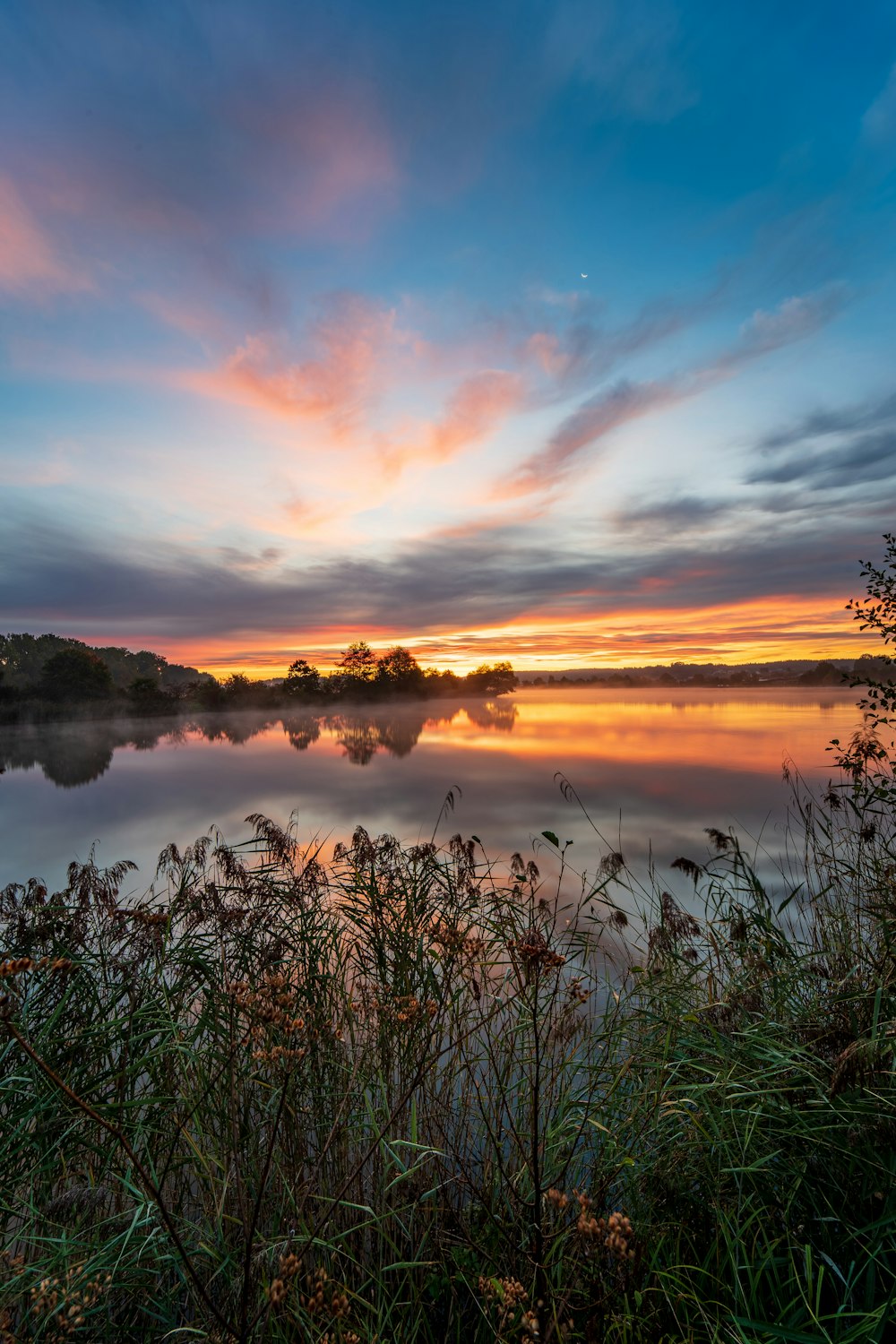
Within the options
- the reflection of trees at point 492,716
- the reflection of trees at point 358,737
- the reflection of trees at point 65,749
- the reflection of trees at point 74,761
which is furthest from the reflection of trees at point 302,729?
the reflection of trees at point 492,716

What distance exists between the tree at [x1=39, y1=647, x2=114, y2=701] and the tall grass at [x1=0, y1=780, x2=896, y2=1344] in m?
54.1

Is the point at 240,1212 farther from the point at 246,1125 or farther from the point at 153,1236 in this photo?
the point at 153,1236

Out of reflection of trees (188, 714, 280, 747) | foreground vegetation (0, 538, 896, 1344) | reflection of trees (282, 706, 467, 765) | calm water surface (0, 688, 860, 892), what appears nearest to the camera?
foreground vegetation (0, 538, 896, 1344)

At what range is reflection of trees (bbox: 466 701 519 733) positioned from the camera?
4306 centimetres

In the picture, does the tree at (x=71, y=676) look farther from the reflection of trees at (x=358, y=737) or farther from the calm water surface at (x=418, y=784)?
the reflection of trees at (x=358, y=737)

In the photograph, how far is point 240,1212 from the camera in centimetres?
313

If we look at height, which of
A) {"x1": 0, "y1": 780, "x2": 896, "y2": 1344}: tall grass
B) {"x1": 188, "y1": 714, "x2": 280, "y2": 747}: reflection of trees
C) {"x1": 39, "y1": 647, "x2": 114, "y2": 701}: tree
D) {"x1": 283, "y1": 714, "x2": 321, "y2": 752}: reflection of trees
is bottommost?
{"x1": 188, "y1": 714, "x2": 280, "y2": 747}: reflection of trees

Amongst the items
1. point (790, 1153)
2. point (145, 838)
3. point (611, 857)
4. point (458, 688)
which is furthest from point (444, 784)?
point (458, 688)

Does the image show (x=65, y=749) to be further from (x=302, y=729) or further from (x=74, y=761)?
(x=302, y=729)

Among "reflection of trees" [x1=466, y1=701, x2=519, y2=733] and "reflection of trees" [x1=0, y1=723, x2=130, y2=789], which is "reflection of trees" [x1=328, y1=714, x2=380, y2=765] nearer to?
"reflection of trees" [x1=466, y1=701, x2=519, y2=733]

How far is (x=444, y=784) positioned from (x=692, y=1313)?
650 inches

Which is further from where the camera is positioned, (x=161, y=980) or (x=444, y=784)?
(x=444, y=784)

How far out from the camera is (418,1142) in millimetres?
3084

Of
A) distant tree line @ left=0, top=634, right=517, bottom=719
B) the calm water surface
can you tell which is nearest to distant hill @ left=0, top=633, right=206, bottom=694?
distant tree line @ left=0, top=634, right=517, bottom=719
